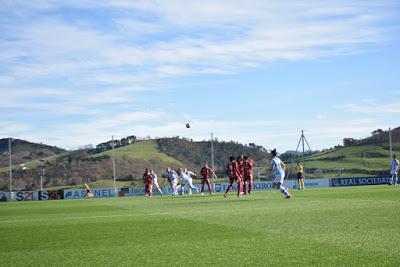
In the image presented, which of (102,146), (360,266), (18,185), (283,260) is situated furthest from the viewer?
(102,146)

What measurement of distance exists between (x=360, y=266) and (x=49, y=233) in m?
7.88

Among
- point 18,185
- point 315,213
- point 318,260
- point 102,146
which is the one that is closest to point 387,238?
point 318,260

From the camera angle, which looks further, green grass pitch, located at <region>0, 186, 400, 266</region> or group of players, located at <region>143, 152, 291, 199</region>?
group of players, located at <region>143, 152, 291, 199</region>

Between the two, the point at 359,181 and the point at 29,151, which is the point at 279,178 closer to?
the point at 359,181

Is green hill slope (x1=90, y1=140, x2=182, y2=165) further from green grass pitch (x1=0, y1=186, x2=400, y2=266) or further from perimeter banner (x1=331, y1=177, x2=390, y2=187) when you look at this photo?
green grass pitch (x1=0, y1=186, x2=400, y2=266)

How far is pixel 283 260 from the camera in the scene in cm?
780

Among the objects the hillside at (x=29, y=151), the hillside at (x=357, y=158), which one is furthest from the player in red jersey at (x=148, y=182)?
the hillside at (x=29, y=151)

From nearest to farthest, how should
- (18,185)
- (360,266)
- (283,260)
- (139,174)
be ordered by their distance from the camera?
1. (360,266)
2. (283,260)
3. (18,185)
4. (139,174)

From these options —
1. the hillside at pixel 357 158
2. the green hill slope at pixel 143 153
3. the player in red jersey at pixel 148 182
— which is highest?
the green hill slope at pixel 143 153

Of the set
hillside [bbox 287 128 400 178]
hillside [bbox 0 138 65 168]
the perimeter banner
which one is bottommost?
the perimeter banner

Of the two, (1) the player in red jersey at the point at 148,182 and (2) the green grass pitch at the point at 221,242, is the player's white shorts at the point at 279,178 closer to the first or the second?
(2) the green grass pitch at the point at 221,242

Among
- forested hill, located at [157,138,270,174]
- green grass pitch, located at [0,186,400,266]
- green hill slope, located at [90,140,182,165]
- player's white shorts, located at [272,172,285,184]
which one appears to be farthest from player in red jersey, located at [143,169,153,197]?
forested hill, located at [157,138,270,174]

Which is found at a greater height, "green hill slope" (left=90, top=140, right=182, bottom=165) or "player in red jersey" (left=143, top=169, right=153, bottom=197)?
"green hill slope" (left=90, top=140, right=182, bottom=165)

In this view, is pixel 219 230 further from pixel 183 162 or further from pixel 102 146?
pixel 102 146
